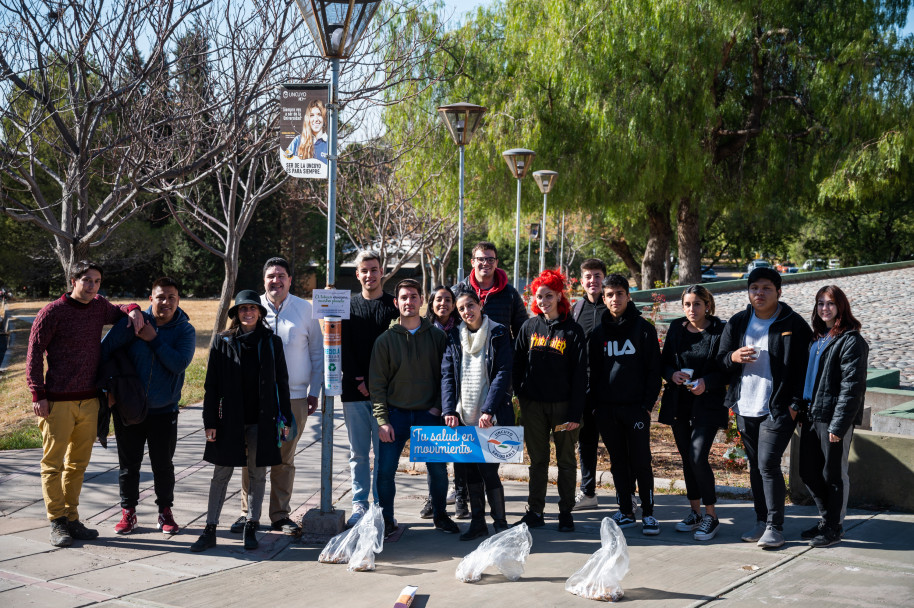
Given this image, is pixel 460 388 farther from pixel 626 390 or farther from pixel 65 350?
pixel 65 350

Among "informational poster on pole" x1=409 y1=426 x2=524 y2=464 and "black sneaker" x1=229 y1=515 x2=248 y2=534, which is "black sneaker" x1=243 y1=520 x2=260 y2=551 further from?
"informational poster on pole" x1=409 y1=426 x2=524 y2=464

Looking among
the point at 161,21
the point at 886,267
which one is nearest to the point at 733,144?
the point at 886,267

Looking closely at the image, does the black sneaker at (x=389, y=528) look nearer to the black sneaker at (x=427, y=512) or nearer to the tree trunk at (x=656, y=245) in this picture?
the black sneaker at (x=427, y=512)

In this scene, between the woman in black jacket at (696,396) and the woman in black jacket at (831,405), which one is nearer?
the woman in black jacket at (831,405)

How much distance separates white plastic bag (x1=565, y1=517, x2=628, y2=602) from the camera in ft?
14.5

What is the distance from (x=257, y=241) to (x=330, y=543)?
3449 cm

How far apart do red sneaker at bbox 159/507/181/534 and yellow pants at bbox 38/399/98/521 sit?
0.56 meters

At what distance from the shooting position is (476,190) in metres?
20.6

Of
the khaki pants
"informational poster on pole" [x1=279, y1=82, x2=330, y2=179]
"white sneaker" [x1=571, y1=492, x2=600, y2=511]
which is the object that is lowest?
"white sneaker" [x1=571, y1=492, x2=600, y2=511]

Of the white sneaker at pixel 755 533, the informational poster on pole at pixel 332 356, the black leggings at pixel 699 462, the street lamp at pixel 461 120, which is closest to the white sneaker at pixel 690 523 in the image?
the black leggings at pixel 699 462

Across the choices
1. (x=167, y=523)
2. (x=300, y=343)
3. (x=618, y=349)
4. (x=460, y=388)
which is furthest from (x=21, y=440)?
(x=618, y=349)

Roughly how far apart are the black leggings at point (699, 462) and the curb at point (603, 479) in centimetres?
101

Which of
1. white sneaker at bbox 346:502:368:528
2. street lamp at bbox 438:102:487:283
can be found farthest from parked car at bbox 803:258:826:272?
white sneaker at bbox 346:502:368:528

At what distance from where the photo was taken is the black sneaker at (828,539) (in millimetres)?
5250
